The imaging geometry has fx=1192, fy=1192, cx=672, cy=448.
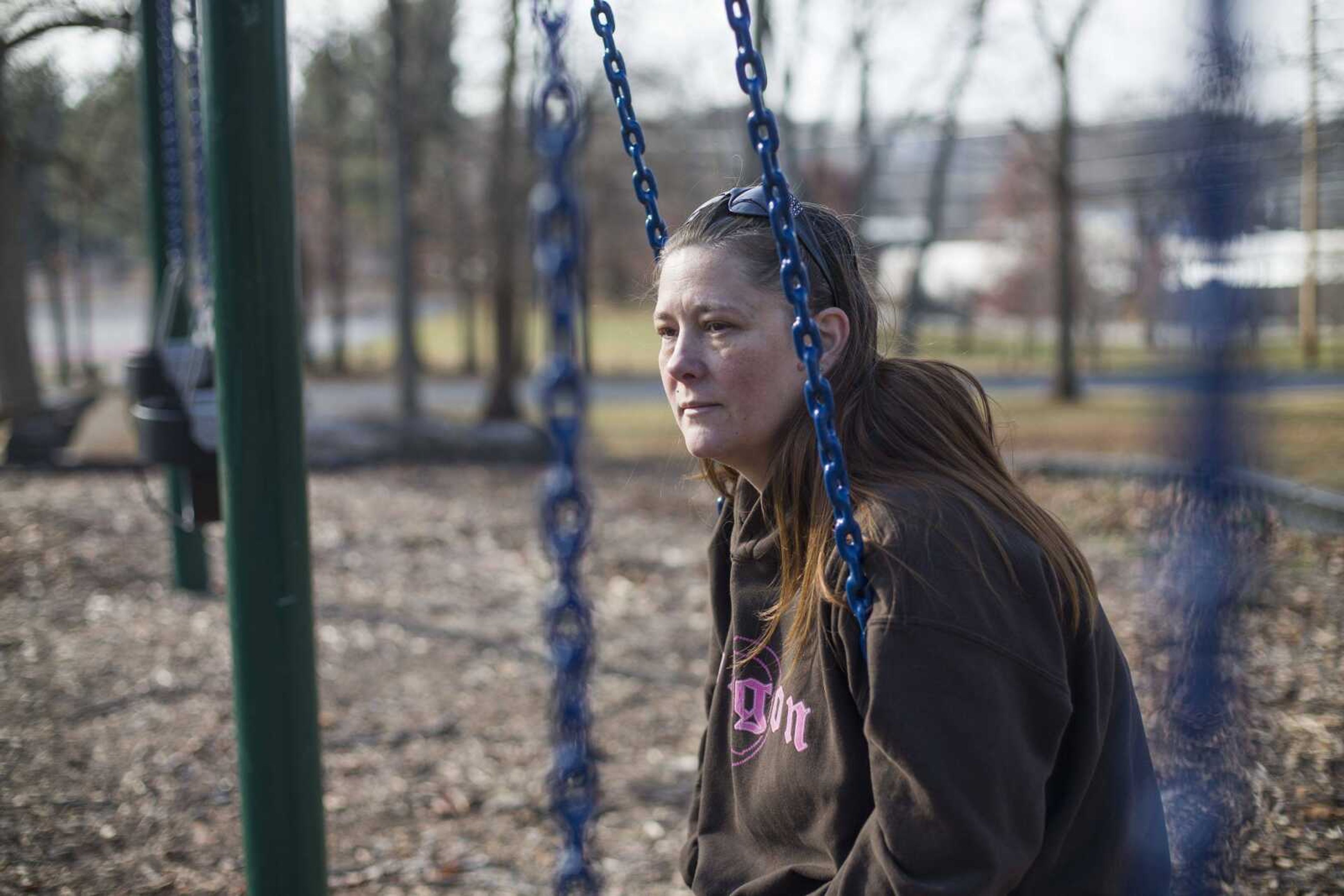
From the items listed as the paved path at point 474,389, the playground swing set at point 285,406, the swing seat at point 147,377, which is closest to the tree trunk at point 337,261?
the paved path at point 474,389

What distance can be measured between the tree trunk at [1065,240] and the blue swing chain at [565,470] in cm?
1531

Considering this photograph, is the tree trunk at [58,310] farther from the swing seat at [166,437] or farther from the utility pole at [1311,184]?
the utility pole at [1311,184]

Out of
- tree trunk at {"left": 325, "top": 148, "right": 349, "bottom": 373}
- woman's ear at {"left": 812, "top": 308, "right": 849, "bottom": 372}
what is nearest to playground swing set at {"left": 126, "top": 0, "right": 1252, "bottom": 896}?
woman's ear at {"left": 812, "top": 308, "right": 849, "bottom": 372}

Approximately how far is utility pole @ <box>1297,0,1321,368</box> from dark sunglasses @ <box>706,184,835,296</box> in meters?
1.20

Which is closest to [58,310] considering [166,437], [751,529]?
[166,437]

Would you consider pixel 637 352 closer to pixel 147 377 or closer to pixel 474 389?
pixel 474 389

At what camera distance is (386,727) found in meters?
4.73

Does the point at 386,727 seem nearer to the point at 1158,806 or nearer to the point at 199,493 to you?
the point at 199,493

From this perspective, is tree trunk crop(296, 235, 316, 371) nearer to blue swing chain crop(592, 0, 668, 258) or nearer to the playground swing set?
the playground swing set

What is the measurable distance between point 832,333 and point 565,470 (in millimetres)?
508

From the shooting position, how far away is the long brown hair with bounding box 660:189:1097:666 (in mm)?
1590

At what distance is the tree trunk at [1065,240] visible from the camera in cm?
1656

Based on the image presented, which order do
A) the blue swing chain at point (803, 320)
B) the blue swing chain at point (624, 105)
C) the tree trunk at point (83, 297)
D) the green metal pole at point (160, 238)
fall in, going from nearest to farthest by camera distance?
the blue swing chain at point (803, 320), the blue swing chain at point (624, 105), the green metal pole at point (160, 238), the tree trunk at point (83, 297)

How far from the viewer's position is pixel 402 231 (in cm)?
1280
